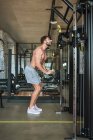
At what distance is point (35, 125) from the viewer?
5141 millimetres

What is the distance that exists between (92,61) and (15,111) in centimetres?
305

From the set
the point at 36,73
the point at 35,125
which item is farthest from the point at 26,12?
the point at 35,125

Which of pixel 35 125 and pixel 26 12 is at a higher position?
pixel 26 12

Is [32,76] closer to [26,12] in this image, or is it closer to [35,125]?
[35,125]

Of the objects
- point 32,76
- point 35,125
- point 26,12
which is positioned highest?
point 26,12

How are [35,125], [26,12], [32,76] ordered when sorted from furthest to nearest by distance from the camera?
[26,12] → [32,76] → [35,125]

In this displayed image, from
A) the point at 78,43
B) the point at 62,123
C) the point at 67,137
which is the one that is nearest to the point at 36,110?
the point at 62,123

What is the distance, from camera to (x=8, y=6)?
33.9ft

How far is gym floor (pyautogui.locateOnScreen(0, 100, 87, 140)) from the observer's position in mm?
4376

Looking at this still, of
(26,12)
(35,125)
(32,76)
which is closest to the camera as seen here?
(35,125)

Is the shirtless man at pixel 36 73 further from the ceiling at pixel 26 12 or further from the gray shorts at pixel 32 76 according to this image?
the ceiling at pixel 26 12

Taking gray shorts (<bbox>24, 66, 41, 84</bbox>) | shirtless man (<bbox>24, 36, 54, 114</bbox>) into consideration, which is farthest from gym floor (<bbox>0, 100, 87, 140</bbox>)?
gray shorts (<bbox>24, 66, 41, 84</bbox>)

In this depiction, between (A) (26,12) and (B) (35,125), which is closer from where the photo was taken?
(B) (35,125)

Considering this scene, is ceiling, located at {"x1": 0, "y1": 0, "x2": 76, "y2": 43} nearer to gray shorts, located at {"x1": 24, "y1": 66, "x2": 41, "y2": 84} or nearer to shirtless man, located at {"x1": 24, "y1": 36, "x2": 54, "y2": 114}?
shirtless man, located at {"x1": 24, "y1": 36, "x2": 54, "y2": 114}
